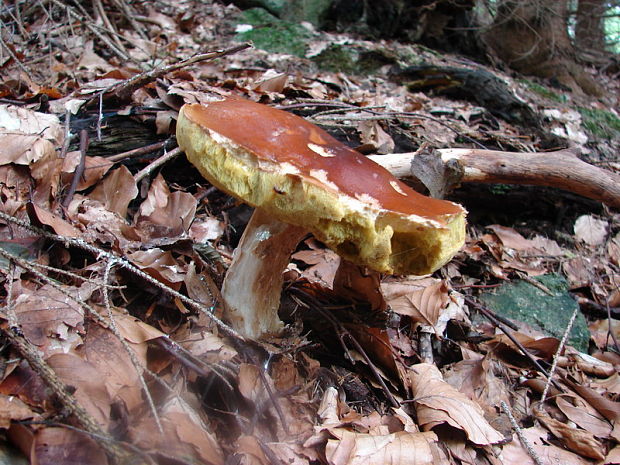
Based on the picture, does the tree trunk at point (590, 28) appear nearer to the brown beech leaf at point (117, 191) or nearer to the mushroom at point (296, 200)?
the mushroom at point (296, 200)

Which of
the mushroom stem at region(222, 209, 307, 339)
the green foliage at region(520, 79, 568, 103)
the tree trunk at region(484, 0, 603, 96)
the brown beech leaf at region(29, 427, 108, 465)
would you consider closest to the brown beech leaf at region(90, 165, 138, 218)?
the mushroom stem at region(222, 209, 307, 339)

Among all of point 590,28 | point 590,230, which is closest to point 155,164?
point 590,230

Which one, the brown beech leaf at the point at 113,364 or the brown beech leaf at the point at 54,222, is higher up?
the brown beech leaf at the point at 54,222

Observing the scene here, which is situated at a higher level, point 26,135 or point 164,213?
point 26,135

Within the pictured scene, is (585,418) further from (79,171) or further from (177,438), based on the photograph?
(79,171)

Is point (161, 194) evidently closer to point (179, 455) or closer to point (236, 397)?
point (236, 397)

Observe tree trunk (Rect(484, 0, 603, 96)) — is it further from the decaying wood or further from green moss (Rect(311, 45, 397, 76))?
the decaying wood

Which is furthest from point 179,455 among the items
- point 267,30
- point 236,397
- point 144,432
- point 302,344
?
point 267,30

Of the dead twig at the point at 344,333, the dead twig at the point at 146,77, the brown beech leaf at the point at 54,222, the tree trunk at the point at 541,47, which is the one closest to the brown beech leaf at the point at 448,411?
the dead twig at the point at 344,333
